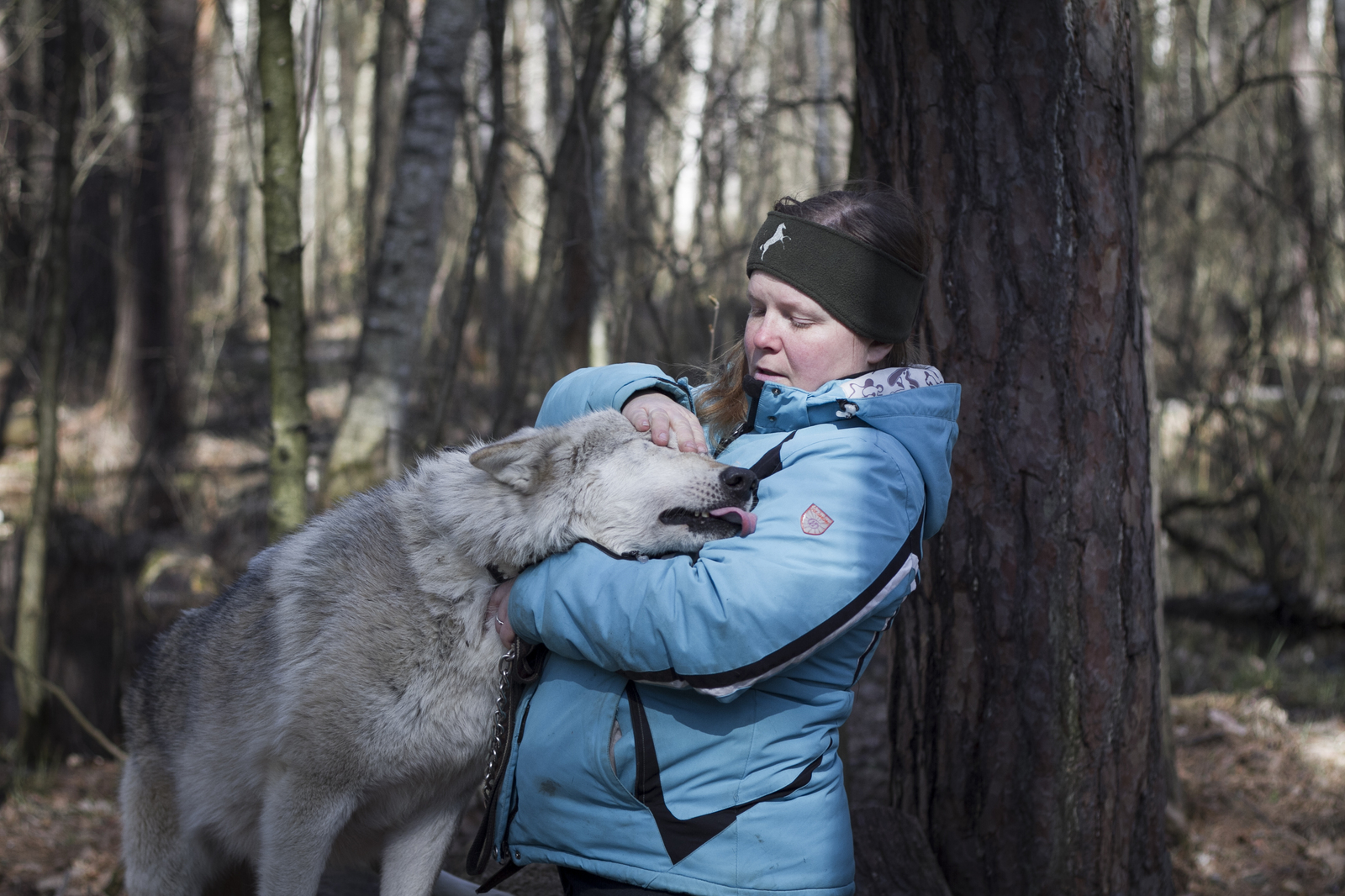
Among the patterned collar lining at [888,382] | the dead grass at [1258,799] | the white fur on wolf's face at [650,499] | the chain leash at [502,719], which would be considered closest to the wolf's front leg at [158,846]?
the chain leash at [502,719]

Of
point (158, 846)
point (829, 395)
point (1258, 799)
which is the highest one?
point (829, 395)

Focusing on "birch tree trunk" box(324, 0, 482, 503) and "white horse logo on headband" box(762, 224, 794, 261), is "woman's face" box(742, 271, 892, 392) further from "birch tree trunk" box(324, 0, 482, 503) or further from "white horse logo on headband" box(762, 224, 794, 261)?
"birch tree trunk" box(324, 0, 482, 503)

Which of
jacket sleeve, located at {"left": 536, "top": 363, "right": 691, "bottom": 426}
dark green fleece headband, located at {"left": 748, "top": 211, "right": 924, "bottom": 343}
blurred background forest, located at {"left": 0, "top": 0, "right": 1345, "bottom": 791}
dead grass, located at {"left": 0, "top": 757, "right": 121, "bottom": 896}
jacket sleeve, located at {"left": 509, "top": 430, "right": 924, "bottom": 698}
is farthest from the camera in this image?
blurred background forest, located at {"left": 0, "top": 0, "right": 1345, "bottom": 791}

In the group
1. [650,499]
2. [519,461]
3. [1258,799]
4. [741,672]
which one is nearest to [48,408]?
[519,461]

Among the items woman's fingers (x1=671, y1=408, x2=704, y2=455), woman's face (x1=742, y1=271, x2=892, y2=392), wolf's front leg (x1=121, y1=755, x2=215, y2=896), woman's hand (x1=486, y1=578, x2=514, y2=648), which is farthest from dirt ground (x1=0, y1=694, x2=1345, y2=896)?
woman's face (x1=742, y1=271, x2=892, y2=392)

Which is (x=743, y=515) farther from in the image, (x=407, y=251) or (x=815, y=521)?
(x=407, y=251)

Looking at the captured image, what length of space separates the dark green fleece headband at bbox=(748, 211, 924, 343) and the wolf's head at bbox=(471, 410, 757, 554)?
19.5 inches

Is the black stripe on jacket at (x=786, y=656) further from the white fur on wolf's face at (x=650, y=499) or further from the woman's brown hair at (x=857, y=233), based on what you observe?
the woman's brown hair at (x=857, y=233)

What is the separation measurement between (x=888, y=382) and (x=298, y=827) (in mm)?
1886

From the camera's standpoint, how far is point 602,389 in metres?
2.63

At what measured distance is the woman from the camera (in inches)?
72.3

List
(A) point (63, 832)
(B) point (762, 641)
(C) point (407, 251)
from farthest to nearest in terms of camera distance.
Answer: (C) point (407, 251) → (A) point (63, 832) → (B) point (762, 641)

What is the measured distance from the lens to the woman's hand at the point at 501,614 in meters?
2.42

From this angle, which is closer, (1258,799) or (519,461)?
(519,461)
